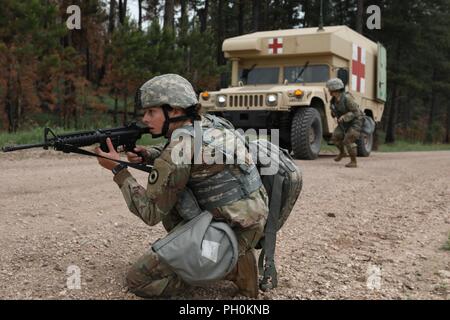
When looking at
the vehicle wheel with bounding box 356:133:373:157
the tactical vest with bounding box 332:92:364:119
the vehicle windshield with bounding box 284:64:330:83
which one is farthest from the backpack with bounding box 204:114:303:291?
the vehicle wheel with bounding box 356:133:373:157

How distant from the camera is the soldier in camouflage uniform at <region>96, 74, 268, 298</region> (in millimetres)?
2367

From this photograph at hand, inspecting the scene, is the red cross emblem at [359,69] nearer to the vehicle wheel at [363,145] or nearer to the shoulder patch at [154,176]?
the vehicle wheel at [363,145]

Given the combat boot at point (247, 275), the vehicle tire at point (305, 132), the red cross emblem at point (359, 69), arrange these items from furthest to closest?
the red cross emblem at point (359, 69) → the vehicle tire at point (305, 132) → the combat boot at point (247, 275)

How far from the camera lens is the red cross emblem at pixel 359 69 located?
10.8 metres

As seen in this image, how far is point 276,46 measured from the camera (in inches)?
386

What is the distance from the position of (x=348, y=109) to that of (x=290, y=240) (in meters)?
5.24

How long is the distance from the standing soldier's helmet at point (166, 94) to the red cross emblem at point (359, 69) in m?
8.88

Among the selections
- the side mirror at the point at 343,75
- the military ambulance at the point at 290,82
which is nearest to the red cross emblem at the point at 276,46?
the military ambulance at the point at 290,82

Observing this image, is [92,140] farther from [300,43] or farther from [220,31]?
[220,31]

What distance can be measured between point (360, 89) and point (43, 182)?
25.5 ft

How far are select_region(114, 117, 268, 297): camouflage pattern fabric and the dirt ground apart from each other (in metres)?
0.18

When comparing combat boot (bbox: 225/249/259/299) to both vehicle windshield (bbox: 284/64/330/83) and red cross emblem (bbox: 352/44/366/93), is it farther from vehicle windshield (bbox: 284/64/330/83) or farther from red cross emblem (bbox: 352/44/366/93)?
red cross emblem (bbox: 352/44/366/93)
